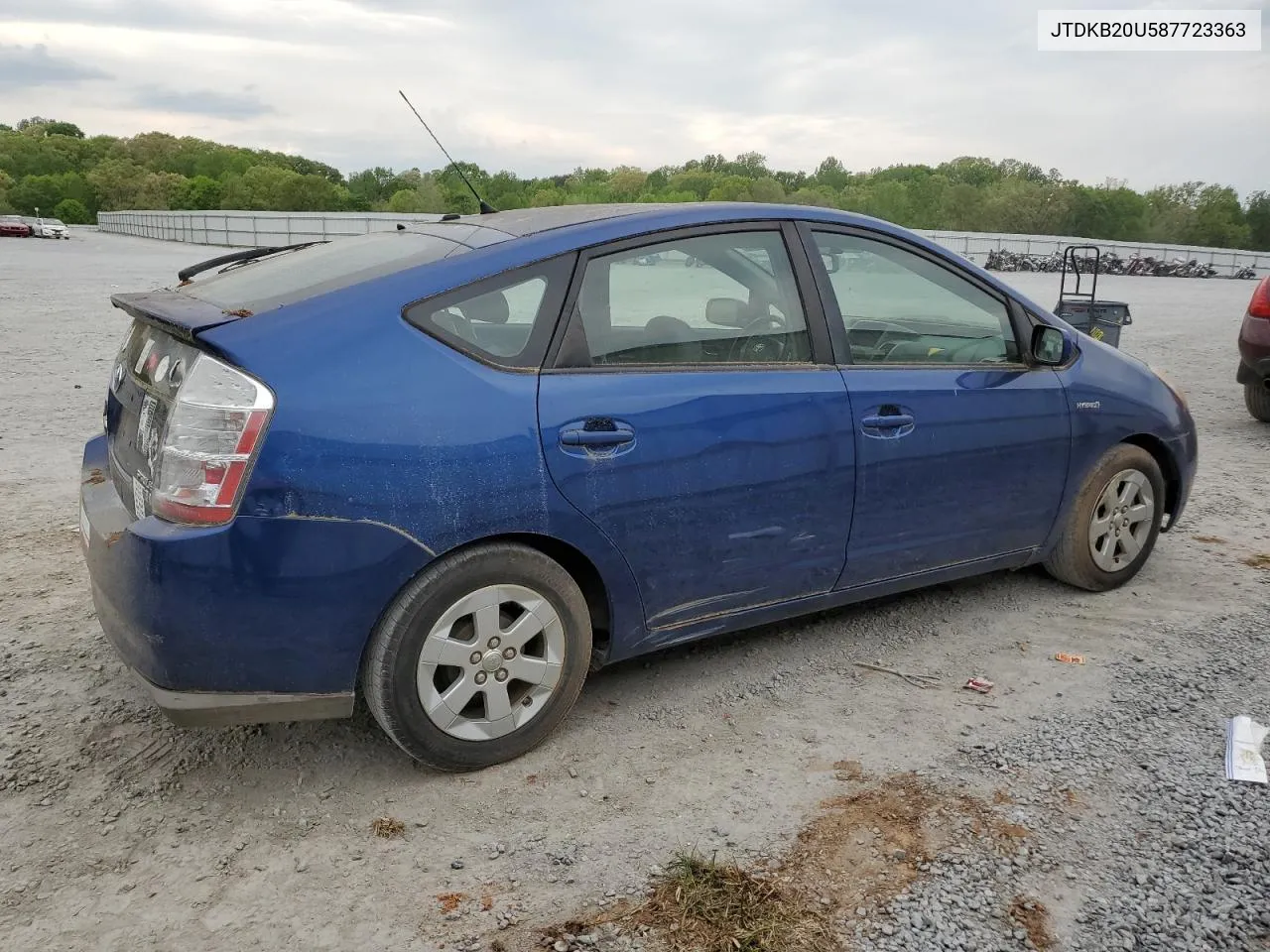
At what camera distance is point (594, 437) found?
310 centimetres

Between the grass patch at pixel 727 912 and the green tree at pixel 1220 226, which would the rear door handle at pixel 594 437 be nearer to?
the grass patch at pixel 727 912

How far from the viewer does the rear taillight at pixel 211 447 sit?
267 centimetres

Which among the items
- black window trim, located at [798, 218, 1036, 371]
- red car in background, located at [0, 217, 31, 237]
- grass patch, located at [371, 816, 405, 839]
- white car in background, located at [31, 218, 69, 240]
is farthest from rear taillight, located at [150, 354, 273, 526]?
red car in background, located at [0, 217, 31, 237]

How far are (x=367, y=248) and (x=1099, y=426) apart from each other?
2.98 meters

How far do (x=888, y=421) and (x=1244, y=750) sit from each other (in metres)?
1.51

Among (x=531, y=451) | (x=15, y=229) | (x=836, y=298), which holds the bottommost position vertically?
(x=531, y=451)

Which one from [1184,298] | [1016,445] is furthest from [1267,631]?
[1184,298]

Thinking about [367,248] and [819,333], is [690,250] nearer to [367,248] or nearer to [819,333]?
[819,333]

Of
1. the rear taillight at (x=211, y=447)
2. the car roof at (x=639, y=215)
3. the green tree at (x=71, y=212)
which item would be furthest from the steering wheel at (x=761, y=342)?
the green tree at (x=71, y=212)

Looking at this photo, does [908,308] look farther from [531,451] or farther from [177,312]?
[177,312]

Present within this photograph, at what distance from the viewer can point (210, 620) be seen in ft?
8.94

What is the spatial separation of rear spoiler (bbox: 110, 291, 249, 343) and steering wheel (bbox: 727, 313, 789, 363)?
1542 millimetres

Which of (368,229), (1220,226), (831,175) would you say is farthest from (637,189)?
(368,229)

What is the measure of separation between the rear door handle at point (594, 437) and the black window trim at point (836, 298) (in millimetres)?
931
